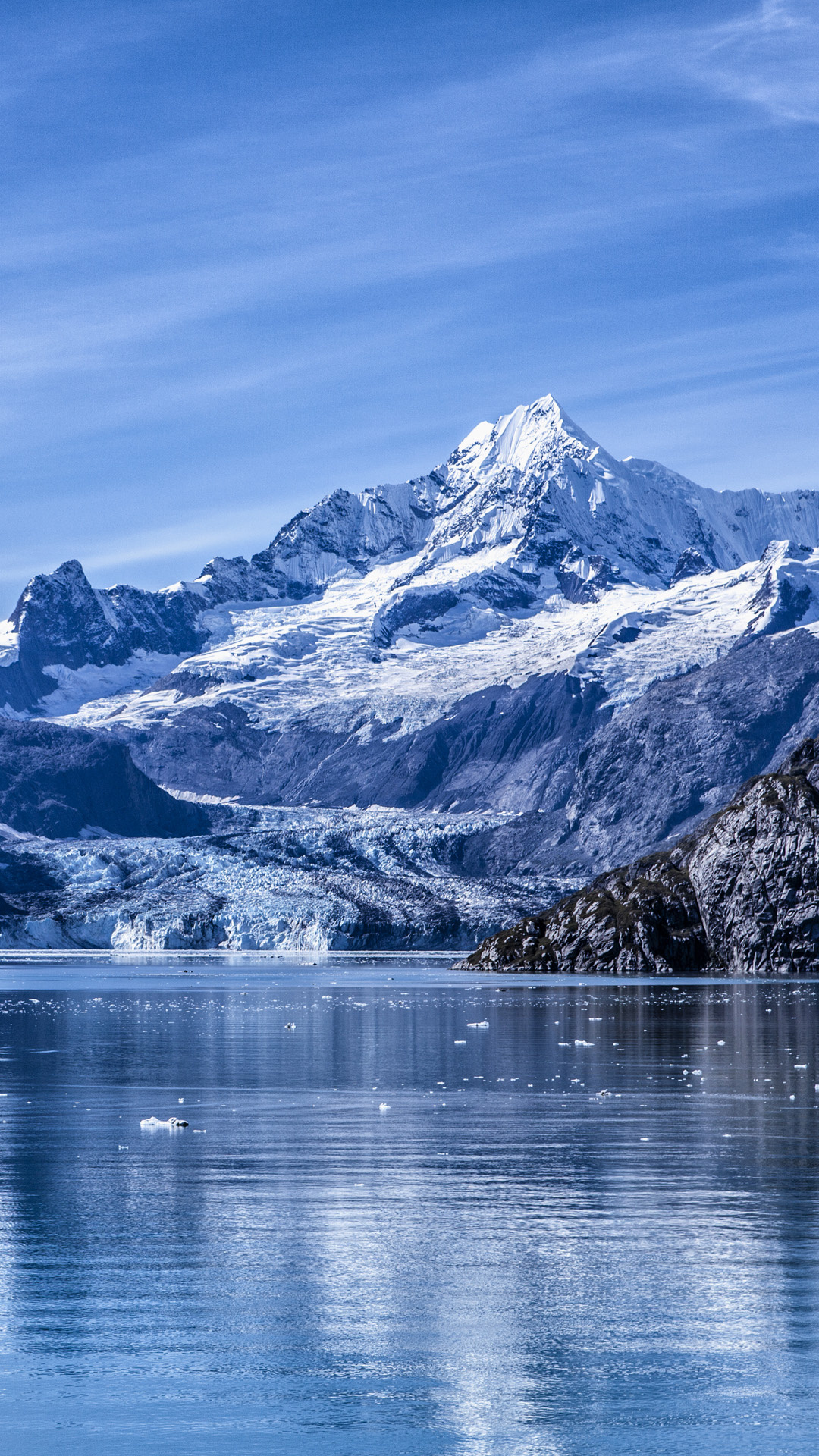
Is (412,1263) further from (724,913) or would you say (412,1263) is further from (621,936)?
(724,913)

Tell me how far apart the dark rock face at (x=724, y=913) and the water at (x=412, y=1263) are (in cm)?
10604

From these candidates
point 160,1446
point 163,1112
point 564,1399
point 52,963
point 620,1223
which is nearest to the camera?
point 160,1446

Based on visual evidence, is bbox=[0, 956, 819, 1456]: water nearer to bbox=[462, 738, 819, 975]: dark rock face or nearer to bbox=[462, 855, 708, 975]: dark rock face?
bbox=[462, 855, 708, 975]: dark rock face

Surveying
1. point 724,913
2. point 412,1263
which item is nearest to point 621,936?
point 724,913

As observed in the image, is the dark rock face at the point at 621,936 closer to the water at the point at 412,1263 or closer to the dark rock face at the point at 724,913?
the dark rock face at the point at 724,913

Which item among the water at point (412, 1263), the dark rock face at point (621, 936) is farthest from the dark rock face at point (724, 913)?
the water at point (412, 1263)

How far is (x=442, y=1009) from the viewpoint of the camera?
86500 millimetres

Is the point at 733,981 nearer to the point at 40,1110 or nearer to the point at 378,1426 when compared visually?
the point at 40,1110

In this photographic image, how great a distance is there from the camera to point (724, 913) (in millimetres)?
157250

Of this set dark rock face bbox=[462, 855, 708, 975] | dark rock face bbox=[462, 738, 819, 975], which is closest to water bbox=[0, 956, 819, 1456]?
dark rock face bbox=[462, 855, 708, 975]

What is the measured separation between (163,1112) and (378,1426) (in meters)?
23.6

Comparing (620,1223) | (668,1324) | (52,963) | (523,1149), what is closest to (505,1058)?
(523,1149)

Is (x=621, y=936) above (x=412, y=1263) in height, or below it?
above

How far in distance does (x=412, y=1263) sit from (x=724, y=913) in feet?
455
